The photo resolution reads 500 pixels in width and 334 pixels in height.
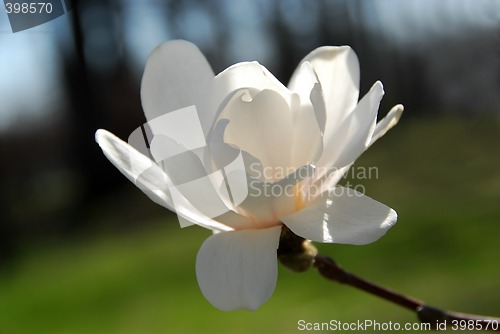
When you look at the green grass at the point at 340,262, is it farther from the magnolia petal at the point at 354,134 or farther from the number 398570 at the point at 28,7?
the magnolia petal at the point at 354,134

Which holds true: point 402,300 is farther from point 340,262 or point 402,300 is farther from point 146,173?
point 340,262

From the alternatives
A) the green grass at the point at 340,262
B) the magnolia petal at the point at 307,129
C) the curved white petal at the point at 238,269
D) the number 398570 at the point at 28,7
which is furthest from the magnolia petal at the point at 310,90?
the green grass at the point at 340,262

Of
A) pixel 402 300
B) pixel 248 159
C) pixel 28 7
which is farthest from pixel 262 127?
pixel 28 7

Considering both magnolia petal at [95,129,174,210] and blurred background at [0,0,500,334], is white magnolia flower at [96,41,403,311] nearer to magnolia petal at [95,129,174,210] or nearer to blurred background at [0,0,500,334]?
magnolia petal at [95,129,174,210]

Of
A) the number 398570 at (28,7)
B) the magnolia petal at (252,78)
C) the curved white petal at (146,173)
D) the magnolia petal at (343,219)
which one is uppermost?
the number 398570 at (28,7)

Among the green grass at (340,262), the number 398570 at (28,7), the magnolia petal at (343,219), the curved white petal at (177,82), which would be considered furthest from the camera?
the green grass at (340,262)

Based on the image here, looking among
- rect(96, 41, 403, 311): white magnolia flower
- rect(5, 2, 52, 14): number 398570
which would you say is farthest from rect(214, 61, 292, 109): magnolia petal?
rect(5, 2, 52, 14): number 398570

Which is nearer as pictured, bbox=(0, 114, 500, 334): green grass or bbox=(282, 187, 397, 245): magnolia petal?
bbox=(282, 187, 397, 245): magnolia petal
